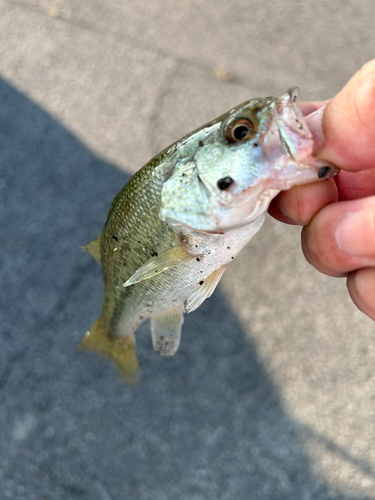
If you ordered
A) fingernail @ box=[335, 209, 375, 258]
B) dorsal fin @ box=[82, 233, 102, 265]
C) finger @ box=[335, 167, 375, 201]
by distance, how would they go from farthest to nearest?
1. dorsal fin @ box=[82, 233, 102, 265]
2. finger @ box=[335, 167, 375, 201]
3. fingernail @ box=[335, 209, 375, 258]

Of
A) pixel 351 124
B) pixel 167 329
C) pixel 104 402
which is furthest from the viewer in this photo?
pixel 104 402

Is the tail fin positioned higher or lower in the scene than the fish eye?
lower

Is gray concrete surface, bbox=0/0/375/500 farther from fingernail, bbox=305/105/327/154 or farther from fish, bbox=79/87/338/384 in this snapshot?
fingernail, bbox=305/105/327/154

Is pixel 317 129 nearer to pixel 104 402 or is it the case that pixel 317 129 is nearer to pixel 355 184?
pixel 355 184

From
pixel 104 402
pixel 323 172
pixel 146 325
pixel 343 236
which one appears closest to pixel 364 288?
pixel 343 236

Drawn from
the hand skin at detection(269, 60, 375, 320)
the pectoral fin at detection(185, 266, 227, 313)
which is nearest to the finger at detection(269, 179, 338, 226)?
the hand skin at detection(269, 60, 375, 320)

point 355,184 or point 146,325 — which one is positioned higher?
point 355,184

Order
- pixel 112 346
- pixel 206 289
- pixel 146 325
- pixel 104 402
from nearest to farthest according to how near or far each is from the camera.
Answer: pixel 206 289, pixel 112 346, pixel 104 402, pixel 146 325
